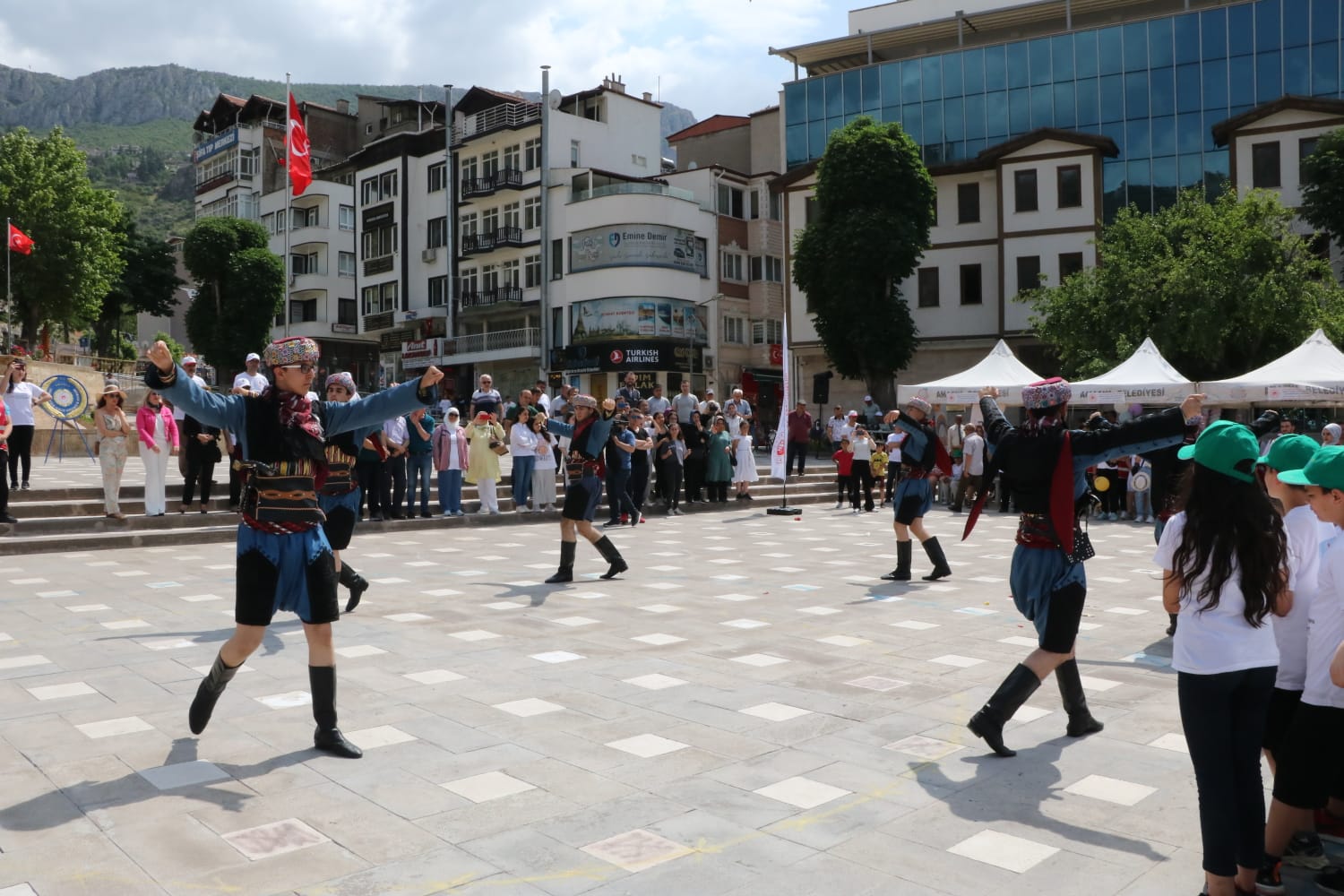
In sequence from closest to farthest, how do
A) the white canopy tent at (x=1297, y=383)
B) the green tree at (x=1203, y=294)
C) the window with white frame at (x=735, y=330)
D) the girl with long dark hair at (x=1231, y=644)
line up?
1. the girl with long dark hair at (x=1231, y=644)
2. the white canopy tent at (x=1297, y=383)
3. the green tree at (x=1203, y=294)
4. the window with white frame at (x=735, y=330)

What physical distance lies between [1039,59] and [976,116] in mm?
3070

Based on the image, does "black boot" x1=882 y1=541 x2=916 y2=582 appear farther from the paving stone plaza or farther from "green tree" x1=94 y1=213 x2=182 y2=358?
"green tree" x1=94 y1=213 x2=182 y2=358

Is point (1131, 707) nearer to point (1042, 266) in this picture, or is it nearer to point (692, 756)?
point (692, 756)

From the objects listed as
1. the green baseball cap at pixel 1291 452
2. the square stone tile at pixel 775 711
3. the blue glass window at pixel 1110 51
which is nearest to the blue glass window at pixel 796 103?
the blue glass window at pixel 1110 51

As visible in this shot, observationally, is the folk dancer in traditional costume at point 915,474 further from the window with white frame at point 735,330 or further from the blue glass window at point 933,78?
the window with white frame at point 735,330

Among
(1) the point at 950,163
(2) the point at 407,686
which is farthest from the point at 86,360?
(2) the point at 407,686

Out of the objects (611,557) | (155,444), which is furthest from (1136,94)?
(155,444)

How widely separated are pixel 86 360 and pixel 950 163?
35861 millimetres

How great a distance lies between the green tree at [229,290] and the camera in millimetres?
56188

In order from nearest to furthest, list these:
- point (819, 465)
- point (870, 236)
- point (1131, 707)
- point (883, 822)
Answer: point (883, 822) → point (1131, 707) → point (819, 465) → point (870, 236)

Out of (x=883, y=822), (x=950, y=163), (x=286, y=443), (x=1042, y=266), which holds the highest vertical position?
(x=950, y=163)

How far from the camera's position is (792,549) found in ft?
47.1

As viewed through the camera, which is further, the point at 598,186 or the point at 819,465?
the point at 598,186

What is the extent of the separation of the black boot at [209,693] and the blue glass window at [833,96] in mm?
43774
